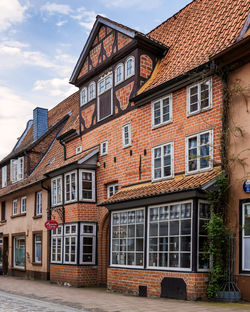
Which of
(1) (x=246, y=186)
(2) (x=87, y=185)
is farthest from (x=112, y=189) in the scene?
(1) (x=246, y=186)

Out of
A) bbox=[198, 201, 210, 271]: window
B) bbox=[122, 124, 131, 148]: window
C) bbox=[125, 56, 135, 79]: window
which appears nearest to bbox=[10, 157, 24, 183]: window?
bbox=[122, 124, 131, 148]: window

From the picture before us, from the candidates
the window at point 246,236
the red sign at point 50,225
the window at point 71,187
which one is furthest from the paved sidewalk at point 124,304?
the window at point 71,187

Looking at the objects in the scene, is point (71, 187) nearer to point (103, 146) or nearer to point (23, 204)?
point (103, 146)

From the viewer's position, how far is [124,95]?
1864 centimetres

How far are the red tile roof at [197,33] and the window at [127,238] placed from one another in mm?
4906

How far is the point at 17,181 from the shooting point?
29375 millimetres

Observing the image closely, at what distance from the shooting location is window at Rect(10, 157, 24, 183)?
94.9ft

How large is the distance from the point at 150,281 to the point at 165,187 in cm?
310

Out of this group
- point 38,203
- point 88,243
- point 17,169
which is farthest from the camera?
point 17,169

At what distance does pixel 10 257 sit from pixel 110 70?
15145 millimetres

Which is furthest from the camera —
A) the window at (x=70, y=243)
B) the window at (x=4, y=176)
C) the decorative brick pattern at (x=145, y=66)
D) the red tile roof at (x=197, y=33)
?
the window at (x=4, y=176)

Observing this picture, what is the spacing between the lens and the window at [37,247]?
24606 millimetres

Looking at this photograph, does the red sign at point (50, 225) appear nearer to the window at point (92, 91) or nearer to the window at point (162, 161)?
the window at point (162, 161)

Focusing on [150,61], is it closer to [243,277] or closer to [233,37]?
[233,37]
